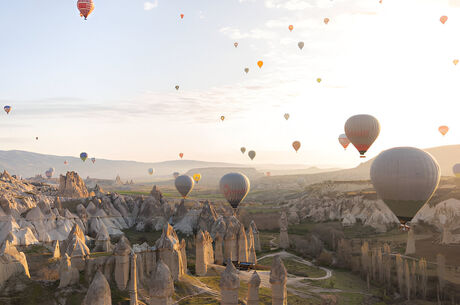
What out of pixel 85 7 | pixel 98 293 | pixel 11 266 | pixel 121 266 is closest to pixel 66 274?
pixel 121 266

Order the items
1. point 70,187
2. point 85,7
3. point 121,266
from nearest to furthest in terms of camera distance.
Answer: point 121,266 → point 85,7 → point 70,187

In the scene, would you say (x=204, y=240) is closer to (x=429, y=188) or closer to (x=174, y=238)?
(x=174, y=238)

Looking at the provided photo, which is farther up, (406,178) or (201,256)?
(406,178)

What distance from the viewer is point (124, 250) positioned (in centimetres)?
4347

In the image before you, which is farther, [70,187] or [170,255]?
[70,187]

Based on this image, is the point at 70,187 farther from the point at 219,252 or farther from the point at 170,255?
the point at 170,255

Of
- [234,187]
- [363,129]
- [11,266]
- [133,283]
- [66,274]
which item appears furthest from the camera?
[234,187]

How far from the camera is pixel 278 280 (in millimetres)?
36906

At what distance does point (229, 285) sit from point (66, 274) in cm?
1767

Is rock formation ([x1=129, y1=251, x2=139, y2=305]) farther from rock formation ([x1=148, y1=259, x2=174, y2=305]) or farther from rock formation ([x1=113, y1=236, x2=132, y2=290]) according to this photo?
rock formation ([x1=148, y1=259, x2=174, y2=305])

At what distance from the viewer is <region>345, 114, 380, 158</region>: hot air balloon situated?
69438 mm

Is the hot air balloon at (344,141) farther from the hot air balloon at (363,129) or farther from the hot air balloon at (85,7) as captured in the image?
the hot air balloon at (85,7)

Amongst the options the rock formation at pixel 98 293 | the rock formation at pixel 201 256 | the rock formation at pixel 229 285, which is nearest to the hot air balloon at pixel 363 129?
the rock formation at pixel 201 256

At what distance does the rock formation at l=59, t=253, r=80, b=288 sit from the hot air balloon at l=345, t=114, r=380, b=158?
49008 millimetres
